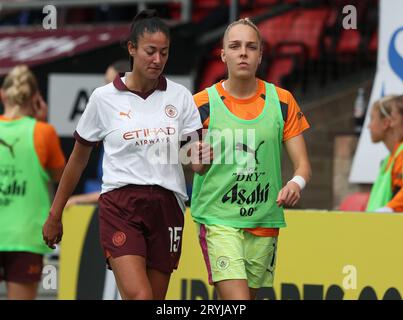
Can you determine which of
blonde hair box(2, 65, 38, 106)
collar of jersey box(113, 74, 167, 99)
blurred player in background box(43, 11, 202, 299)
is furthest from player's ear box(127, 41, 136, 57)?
blonde hair box(2, 65, 38, 106)

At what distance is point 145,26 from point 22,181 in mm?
2683

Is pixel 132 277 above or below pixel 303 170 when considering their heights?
below

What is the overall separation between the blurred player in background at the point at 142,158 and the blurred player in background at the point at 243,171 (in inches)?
7.0

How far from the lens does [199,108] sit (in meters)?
8.30

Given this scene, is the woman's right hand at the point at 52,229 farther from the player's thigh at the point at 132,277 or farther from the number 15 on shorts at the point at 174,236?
the number 15 on shorts at the point at 174,236

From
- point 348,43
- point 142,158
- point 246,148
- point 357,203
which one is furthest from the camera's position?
point 348,43

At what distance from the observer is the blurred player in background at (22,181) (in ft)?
33.8

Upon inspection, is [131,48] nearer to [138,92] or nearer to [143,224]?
[138,92]

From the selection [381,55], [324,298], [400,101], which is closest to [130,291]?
[324,298]

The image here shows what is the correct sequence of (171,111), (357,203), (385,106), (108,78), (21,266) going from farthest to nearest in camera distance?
(357,203) → (108,78) → (385,106) → (21,266) → (171,111)

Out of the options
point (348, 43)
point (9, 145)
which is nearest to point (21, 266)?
point (9, 145)

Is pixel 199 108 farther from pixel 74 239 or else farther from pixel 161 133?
pixel 74 239

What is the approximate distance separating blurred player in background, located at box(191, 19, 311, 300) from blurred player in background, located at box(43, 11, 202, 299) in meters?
0.18

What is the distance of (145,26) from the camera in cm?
807
